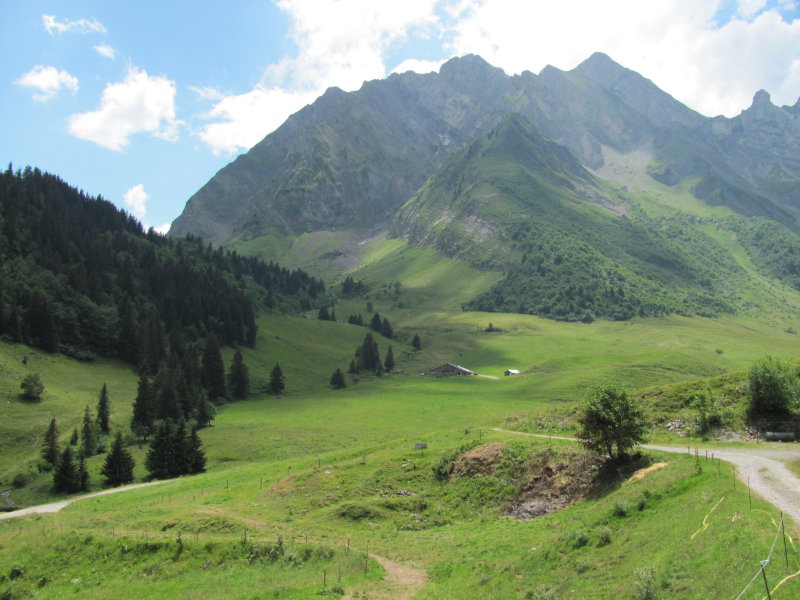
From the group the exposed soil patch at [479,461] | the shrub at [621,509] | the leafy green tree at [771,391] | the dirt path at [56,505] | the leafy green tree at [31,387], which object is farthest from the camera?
the leafy green tree at [31,387]

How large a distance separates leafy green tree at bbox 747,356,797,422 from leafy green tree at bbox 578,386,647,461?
49.5ft

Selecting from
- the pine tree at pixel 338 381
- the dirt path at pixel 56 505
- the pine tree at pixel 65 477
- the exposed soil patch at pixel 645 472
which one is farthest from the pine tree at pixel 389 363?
the exposed soil patch at pixel 645 472

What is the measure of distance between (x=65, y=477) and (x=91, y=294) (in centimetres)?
10029

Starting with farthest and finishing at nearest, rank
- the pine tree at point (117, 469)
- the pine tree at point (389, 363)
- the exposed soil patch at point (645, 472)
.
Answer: the pine tree at point (389, 363) → the pine tree at point (117, 469) → the exposed soil patch at point (645, 472)

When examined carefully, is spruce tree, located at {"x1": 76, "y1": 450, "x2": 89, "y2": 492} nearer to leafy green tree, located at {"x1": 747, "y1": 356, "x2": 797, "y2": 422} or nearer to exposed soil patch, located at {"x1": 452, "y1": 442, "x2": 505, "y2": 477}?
exposed soil patch, located at {"x1": 452, "y1": 442, "x2": 505, "y2": 477}

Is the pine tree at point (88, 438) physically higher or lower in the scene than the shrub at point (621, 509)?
lower

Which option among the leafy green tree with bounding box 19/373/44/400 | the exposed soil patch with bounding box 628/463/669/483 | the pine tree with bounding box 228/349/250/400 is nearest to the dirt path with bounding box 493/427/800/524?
the exposed soil patch with bounding box 628/463/669/483

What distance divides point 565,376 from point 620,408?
117499mm

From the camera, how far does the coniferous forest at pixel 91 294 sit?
130875mm

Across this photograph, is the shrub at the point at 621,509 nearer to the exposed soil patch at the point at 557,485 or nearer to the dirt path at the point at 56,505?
the exposed soil patch at the point at 557,485

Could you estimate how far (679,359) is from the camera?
170 metres

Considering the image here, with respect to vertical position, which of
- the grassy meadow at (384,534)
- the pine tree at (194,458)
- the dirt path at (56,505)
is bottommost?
the dirt path at (56,505)

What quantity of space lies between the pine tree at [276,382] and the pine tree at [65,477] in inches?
2885

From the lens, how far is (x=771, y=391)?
138 ft
